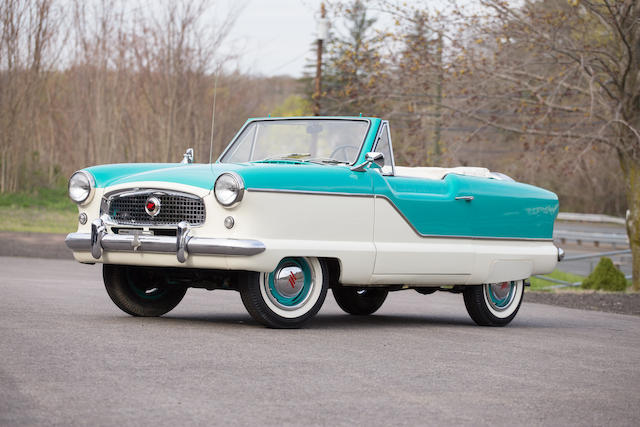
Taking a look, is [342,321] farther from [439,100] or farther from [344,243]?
[439,100]

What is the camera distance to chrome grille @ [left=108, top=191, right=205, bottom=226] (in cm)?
750

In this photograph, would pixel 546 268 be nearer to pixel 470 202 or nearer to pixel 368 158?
pixel 470 202

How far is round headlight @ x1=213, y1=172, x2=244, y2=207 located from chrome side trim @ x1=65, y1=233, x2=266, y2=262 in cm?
29

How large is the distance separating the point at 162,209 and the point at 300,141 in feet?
5.87

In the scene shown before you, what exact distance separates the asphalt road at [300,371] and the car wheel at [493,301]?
0.18m

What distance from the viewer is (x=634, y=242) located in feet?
54.9

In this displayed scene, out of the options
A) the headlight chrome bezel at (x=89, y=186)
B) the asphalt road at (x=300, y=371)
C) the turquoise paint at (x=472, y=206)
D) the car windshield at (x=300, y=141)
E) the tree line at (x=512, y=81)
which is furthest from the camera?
the tree line at (x=512, y=81)

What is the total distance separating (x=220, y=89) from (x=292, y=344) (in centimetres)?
2632

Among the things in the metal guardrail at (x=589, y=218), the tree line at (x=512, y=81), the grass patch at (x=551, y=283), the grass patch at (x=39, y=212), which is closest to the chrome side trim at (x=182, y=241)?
the tree line at (x=512, y=81)

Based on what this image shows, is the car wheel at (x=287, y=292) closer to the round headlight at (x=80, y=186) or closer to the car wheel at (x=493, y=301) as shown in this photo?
the round headlight at (x=80, y=186)

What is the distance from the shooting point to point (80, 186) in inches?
318

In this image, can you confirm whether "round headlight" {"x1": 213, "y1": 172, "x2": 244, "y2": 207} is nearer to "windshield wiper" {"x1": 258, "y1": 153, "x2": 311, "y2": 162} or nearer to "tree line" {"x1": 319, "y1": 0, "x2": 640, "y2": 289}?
"windshield wiper" {"x1": 258, "y1": 153, "x2": 311, "y2": 162}

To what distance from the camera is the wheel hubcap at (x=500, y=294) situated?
9477 mm

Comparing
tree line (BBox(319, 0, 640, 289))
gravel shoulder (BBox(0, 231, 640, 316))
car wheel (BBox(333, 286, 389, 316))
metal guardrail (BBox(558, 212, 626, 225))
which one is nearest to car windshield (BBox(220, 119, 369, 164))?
car wheel (BBox(333, 286, 389, 316))
